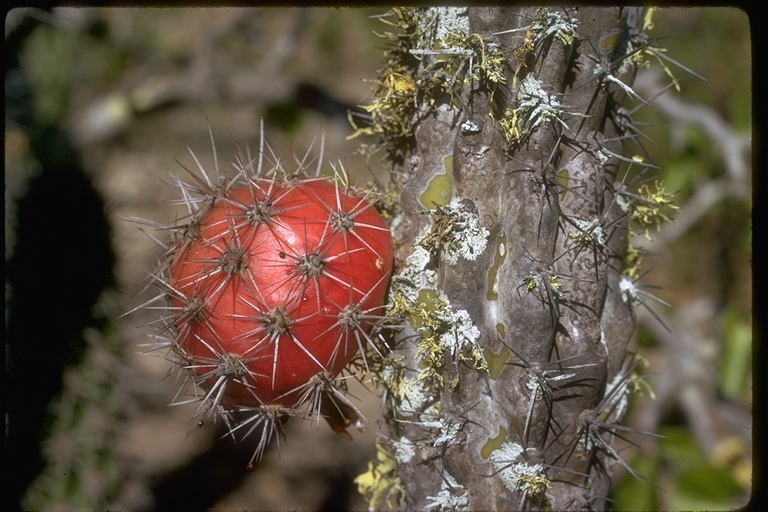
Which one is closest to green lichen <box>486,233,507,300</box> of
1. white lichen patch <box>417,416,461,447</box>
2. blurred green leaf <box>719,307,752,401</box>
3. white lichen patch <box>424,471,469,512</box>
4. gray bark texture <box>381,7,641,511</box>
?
gray bark texture <box>381,7,641,511</box>

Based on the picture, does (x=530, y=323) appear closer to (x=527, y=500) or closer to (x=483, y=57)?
(x=527, y=500)

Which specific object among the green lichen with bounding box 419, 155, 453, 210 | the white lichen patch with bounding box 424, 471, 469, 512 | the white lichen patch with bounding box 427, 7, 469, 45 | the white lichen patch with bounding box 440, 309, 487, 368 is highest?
the white lichen patch with bounding box 427, 7, 469, 45

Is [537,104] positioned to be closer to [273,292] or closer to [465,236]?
[465,236]

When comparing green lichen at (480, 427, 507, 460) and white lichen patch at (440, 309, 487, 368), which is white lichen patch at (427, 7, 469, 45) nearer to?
white lichen patch at (440, 309, 487, 368)

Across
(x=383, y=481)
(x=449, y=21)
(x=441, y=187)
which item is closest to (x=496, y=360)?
(x=441, y=187)

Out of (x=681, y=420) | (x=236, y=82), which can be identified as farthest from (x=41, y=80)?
(x=681, y=420)

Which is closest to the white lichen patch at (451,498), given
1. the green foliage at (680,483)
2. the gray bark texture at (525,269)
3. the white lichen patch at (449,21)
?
the gray bark texture at (525,269)
